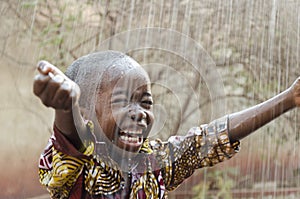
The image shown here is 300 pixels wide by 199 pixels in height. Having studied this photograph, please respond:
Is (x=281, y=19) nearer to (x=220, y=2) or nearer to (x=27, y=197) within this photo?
(x=220, y=2)

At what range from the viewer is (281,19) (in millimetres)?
3717

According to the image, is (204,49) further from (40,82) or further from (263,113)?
(40,82)

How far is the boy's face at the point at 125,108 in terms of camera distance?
4.14 feet

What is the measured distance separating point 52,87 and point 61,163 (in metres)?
0.29

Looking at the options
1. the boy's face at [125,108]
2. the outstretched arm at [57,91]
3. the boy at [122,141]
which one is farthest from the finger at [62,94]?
the boy's face at [125,108]

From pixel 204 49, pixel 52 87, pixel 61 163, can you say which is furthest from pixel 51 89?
pixel 204 49

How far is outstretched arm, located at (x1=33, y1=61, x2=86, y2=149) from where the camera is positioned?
3.12 ft

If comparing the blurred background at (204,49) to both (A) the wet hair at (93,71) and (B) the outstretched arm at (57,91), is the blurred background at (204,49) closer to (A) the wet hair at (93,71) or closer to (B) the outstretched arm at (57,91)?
(A) the wet hair at (93,71)

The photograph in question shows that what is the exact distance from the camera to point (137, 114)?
4.12ft

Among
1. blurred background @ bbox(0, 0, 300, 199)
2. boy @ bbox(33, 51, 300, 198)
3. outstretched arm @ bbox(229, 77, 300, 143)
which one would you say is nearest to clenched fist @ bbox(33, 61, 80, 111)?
boy @ bbox(33, 51, 300, 198)

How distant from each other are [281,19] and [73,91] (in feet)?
9.75

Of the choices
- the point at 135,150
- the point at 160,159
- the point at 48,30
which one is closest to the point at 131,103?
the point at 135,150

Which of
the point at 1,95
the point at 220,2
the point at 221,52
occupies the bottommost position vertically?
the point at 1,95

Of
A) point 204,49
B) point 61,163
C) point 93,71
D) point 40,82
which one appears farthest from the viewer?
point 204,49
